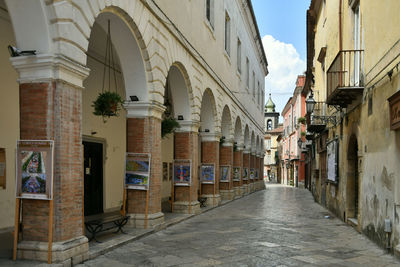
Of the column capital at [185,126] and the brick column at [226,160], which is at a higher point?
the column capital at [185,126]

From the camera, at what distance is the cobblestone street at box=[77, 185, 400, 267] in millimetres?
6715

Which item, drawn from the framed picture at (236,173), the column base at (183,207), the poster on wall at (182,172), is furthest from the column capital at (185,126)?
the framed picture at (236,173)

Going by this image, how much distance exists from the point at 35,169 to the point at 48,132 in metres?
0.55

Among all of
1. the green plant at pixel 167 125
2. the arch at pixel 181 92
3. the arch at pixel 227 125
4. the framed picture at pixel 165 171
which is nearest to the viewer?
the green plant at pixel 167 125

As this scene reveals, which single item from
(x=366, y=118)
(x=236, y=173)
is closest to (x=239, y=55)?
(x=236, y=173)

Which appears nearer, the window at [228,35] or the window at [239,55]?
the window at [228,35]

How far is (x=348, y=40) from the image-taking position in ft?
37.0

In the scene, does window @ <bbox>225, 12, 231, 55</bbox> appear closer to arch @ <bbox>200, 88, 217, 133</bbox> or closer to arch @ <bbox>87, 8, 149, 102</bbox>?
arch @ <bbox>200, 88, 217, 133</bbox>

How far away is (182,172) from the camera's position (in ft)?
41.0

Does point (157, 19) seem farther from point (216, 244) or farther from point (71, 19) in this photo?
point (216, 244)

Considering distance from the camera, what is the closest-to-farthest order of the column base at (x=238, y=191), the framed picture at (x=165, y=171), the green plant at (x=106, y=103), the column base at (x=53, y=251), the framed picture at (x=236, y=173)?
the column base at (x=53, y=251) → the green plant at (x=106, y=103) → the framed picture at (x=165, y=171) → the framed picture at (x=236, y=173) → the column base at (x=238, y=191)

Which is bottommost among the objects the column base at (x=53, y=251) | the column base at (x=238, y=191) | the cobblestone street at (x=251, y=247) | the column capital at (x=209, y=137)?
the column base at (x=238, y=191)

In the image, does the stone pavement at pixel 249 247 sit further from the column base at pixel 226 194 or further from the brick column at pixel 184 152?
the column base at pixel 226 194

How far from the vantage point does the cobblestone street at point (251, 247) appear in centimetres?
671
